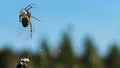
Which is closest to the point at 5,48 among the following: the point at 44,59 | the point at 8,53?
the point at 8,53

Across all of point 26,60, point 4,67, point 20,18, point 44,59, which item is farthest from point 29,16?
point 4,67

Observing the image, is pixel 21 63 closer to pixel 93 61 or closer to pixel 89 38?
pixel 93 61

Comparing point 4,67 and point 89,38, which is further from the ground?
point 89,38

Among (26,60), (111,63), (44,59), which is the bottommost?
(111,63)

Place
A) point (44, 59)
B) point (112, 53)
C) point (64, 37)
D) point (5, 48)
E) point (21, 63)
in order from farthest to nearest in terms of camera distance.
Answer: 1. point (112, 53)
2. point (5, 48)
3. point (64, 37)
4. point (44, 59)
5. point (21, 63)

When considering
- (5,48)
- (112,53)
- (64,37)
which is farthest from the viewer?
(112,53)

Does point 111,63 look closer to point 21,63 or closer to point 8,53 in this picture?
point 8,53

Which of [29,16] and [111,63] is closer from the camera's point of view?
[29,16]

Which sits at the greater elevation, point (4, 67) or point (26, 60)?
point (26, 60)

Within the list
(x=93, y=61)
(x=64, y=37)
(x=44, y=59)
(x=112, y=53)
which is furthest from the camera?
(x=112, y=53)
